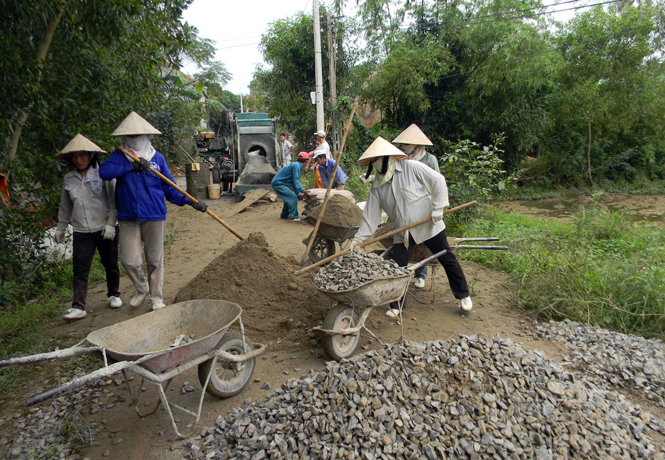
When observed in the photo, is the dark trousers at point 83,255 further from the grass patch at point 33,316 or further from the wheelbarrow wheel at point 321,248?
the wheelbarrow wheel at point 321,248

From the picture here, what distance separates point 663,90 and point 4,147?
1977 cm

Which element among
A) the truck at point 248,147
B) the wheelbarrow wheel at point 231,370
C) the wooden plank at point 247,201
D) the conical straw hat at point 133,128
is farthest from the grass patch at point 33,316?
the truck at point 248,147

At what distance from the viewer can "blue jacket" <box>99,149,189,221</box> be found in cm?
405

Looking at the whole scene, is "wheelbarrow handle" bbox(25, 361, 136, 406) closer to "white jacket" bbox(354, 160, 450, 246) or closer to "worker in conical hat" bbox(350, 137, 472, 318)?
"worker in conical hat" bbox(350, 137, 472, 318)

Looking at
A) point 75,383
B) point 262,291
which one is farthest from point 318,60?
point 75,383

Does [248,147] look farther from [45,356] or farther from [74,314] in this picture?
[45,356]

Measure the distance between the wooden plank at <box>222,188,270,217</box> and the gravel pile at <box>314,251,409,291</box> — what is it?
6.70 m

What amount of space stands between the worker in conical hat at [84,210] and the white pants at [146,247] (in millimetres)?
211

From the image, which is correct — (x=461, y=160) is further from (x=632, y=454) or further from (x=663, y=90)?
(x=663, y=90)

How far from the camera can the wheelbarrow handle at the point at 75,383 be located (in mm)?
1852

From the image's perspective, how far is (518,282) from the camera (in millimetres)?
5227

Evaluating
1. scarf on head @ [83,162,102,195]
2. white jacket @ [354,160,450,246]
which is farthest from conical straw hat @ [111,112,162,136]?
white jacket @ [354,160,450,246]

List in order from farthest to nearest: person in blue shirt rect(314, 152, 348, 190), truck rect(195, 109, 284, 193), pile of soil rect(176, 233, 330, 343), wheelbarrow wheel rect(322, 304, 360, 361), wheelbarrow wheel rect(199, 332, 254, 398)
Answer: truck rect(195, 109, 284, 193), person in blue shirt rect(314, 152, 348, 190), pile of soil rect(176, 233, 330, 343), wheelbarrow wheel rect(322, 304, 360, 361), wheelbarrow wheel rect(199, 332, 254, 398)

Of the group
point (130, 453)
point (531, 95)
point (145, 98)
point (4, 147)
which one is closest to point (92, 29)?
point (145, 98)
